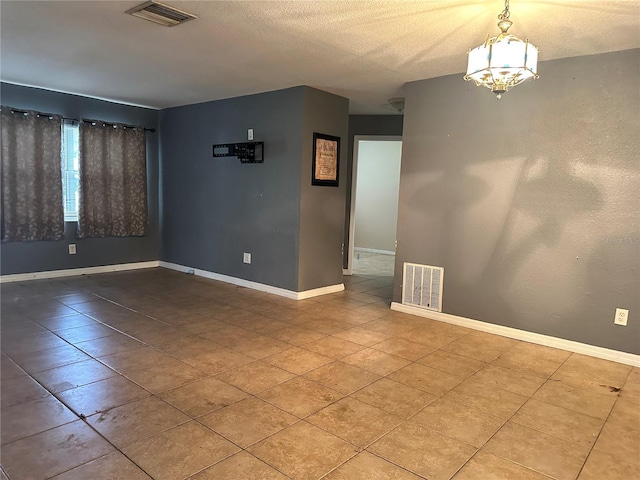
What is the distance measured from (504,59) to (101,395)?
2.74m

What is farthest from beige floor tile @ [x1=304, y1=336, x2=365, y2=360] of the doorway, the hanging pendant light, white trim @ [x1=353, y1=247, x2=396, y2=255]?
white trim @ [x1=353, y1=247, x2=396, y2=255]

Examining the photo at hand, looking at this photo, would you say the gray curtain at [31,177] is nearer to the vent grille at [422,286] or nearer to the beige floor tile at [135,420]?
the beige floor tile at [135,420]

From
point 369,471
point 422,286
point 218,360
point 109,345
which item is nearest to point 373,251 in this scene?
point 422,286

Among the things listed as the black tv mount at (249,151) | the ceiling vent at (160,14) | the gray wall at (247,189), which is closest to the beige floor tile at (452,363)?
the gray wall at (247,189)

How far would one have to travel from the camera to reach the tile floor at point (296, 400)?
1.84 metres

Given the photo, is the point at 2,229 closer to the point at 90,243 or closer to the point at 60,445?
the point at 90,243

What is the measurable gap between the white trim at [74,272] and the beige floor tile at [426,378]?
4.52 metres

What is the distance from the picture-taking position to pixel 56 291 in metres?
4.63

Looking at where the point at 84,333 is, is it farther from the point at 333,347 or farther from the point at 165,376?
the point at 333,347

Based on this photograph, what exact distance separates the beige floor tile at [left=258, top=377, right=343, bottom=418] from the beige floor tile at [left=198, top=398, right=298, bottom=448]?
0.06 metres

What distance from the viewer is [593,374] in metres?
2.90

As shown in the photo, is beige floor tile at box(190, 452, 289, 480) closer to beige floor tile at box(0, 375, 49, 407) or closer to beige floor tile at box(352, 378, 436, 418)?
beige floor tile at box(352, 378, 436, 418)

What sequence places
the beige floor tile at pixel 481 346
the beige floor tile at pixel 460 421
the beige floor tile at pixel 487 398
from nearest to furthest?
the beige floor tile at pixel 460 421
the beige floor tile at pixel 487 398
the beige floor tile at pixel 481 346

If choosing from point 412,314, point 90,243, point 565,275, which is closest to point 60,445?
point 412,314
